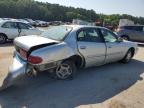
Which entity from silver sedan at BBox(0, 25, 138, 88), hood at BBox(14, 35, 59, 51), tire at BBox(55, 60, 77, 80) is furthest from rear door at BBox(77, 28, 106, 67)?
hood at BBox(14, 35, 59, 51)

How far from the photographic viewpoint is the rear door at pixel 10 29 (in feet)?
41.7

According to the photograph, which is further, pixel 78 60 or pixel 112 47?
pixel 112 47

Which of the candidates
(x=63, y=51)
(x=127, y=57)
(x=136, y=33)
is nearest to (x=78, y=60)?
(x=63, y=51)

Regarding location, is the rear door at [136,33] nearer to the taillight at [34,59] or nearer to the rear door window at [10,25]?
the rear door window at [10,25]

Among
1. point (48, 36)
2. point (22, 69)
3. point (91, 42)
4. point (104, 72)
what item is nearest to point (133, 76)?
point (104, 72)

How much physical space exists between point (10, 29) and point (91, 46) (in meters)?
7.57

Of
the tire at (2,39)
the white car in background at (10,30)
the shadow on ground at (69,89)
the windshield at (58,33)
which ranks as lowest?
the tire at (2,39)

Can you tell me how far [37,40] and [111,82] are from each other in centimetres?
238

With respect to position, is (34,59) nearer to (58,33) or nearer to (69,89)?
(69,89)

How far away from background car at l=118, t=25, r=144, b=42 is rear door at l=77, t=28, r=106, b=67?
33.4 ft

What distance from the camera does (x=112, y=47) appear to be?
748 centimetres

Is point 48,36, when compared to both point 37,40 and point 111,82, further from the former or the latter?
point 111,82

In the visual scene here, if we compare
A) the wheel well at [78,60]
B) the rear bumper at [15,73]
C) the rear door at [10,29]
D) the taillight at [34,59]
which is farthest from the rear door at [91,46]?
the rear door at [10,29]

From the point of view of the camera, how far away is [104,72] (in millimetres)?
7281
